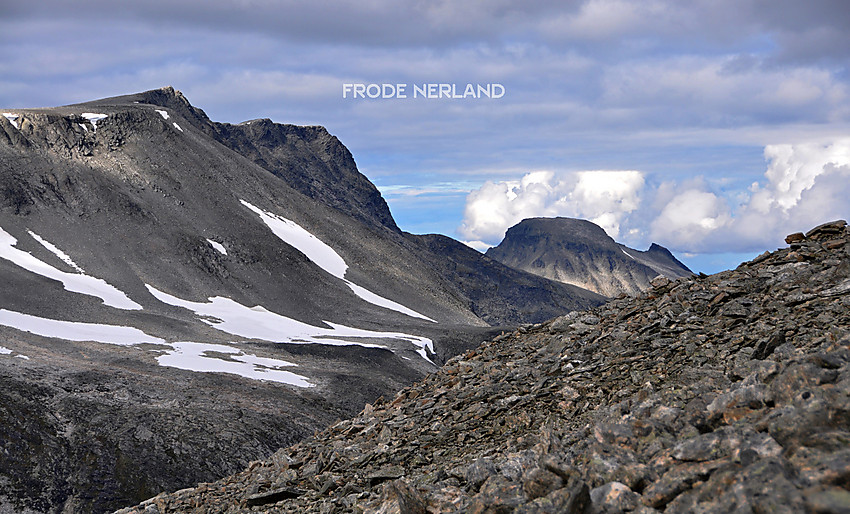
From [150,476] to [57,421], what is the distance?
704cm

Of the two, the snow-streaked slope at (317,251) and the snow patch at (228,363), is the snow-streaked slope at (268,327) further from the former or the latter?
the snow-streaked slope at (317,251)

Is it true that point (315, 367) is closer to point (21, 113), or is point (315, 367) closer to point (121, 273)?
point (121, 273)

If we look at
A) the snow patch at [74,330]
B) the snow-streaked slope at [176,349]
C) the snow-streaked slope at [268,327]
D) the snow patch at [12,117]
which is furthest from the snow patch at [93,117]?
the snow-streaked slope at [176,349]

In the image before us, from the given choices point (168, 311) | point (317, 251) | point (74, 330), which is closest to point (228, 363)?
point (74, 330)

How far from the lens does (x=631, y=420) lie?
9008mm

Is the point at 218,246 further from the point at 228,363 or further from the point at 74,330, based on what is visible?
the point at 228,363

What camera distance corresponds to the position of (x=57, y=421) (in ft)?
107

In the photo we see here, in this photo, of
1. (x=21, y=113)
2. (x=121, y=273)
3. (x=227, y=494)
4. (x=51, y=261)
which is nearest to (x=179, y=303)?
(x=121, y=273)

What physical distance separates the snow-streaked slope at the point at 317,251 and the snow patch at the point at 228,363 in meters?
49.9

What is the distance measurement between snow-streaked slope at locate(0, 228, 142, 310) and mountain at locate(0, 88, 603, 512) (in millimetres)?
368

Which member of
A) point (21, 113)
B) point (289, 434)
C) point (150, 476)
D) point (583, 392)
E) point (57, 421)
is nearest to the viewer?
point (583, 392)

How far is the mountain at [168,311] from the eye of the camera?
3194 centimetres

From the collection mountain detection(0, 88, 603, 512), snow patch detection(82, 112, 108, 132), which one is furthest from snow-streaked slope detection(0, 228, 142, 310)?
snow patch detection(82, 112, 108, 132)

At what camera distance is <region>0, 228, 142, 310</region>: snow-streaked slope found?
7500 cm
